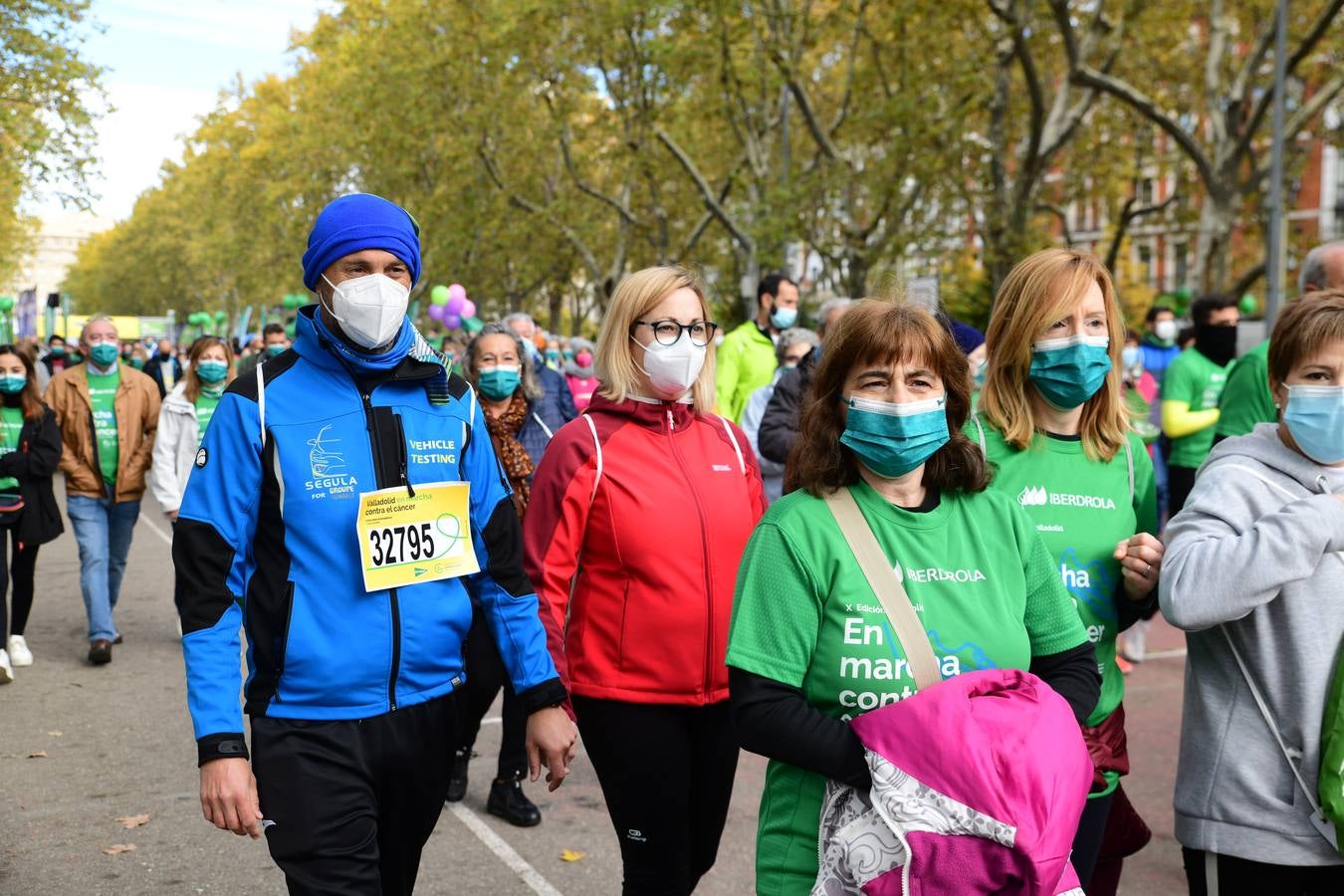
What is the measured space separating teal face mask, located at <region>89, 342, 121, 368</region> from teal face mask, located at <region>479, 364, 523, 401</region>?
3.88m

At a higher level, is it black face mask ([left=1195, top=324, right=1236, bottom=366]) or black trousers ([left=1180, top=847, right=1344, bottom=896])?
black face mask ([left=1195, top=324, right=1236, bottom=366])

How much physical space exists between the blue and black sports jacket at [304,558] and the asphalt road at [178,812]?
0.10 m

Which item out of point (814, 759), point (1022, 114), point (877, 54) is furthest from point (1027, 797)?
point (1022, 114)

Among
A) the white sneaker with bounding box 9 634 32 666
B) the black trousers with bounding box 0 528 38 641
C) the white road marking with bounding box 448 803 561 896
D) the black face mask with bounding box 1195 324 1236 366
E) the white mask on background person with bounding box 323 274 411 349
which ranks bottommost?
the white road marking with bounding box 448 803 561 896

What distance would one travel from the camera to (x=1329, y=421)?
2619 mm

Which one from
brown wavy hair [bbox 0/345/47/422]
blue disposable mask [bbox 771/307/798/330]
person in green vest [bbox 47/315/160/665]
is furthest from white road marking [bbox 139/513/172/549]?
blue disposable mask [bbox 771/307/798/330]

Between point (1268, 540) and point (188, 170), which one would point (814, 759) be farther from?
point (188, 170)

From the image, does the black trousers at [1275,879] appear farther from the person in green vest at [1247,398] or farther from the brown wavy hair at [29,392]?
the brown wavy hair at [29,392]

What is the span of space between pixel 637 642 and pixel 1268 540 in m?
1.50

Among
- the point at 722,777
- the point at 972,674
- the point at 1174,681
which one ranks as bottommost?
the point at 1174,681

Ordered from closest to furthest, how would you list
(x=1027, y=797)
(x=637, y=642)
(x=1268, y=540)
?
(x=1027, y=797), (x=1268, y=540), (x=637, y=642)

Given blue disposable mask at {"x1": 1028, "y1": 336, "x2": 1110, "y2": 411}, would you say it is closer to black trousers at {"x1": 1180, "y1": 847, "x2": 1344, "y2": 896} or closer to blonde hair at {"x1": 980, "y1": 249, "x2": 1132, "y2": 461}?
blonde hair at {"x1": 980, "y1": 249, "x2": 1132, "y2": 461}

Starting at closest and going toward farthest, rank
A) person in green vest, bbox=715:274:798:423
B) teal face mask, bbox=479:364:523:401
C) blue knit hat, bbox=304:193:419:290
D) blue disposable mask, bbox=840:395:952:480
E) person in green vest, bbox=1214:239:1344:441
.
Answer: blue disposable mask, bbox=840:395:952:480 → blue knit hat, bbox=304:193:419:290 → person in green vest, bbox=1214:239:1344:441 → teal face mask, bbox=479:364:523:401 → person in green vest, bbox=715:274:798:423

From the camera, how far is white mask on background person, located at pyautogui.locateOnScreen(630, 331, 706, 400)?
3.46 m
